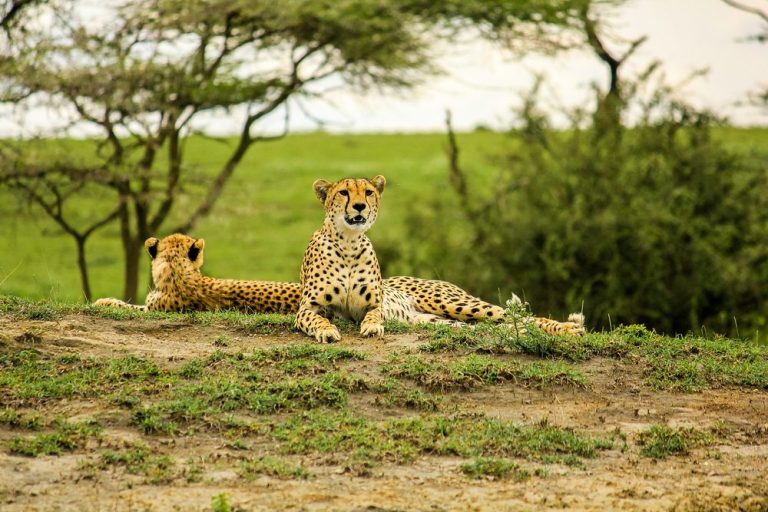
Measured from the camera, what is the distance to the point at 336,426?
600 centimetres

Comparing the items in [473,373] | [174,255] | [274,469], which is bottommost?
[274,469]

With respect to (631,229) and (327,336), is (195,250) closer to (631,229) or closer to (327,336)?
(327,336)

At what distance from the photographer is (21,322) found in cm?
755

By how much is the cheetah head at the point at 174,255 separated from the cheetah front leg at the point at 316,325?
1.26 meters

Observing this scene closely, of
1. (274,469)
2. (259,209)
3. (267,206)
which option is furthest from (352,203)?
(267,206)

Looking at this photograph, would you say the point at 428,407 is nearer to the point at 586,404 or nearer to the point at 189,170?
the point at 586,404

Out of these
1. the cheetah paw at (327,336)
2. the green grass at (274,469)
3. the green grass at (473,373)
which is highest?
the cheetah paw at (327,336)

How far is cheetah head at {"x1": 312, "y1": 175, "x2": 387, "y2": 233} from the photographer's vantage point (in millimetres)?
7875

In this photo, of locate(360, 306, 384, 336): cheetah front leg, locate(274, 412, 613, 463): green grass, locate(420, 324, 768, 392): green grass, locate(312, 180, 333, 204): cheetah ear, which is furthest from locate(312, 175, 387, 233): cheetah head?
locate(274, 412, 613, 463): green grass

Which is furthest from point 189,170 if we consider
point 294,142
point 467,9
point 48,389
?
point 294,142

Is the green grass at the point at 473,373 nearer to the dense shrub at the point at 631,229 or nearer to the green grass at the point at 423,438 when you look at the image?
the green grass at the point at 423,438

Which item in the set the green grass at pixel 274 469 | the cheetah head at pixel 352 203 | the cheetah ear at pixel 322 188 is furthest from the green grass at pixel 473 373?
the cheetah ear at pixel 322 188

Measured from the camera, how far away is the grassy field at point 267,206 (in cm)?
1958

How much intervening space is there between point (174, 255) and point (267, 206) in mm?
18592
